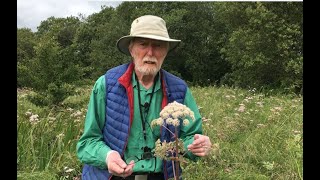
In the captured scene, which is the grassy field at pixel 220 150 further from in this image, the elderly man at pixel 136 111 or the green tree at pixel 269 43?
the green tree at pixel 269 43

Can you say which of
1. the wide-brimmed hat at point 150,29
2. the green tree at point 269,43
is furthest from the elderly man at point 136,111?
the green tree at point 269,43

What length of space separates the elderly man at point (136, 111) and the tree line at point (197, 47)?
4.56 metres

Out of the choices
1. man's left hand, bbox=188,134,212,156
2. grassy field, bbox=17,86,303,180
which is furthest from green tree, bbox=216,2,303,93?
man's left hand, bbox=188,134,212,156

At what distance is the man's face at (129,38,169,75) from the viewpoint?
245 centimetres

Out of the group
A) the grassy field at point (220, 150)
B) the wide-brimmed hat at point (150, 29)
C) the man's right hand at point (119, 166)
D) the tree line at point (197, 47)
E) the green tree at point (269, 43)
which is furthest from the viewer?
the green tree at point (269, 43)

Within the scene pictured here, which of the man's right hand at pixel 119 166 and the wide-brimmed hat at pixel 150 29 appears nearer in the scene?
the man's right hand at pixel 119 166

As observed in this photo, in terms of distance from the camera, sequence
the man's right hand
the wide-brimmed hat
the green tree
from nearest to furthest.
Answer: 1. the man's right hand
2. the wide-brimmed hat
3. the green tree

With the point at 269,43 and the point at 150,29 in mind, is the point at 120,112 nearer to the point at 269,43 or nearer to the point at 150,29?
the point at 150,29

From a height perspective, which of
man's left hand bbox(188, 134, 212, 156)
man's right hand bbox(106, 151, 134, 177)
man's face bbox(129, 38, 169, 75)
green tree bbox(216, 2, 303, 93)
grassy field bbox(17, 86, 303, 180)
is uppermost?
green tree bbox(216, 2, 303, 93)

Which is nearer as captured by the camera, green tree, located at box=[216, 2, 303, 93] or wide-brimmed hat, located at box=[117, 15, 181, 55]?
wide-brimmed hat, located at box=[117, 15, 181, 55]

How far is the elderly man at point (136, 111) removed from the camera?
244cm

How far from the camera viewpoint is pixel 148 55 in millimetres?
2439

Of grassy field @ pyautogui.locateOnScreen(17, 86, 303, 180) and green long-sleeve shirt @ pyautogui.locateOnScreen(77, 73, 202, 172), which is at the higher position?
green long-sleeve shirt @ pyautogui.locateOnScreen(77, 73, 202, 172)

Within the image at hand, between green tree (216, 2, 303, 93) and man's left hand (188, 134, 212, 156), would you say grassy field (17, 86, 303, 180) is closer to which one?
man's left hand (188, 134, 212, 156)
